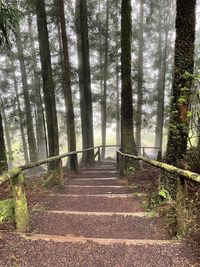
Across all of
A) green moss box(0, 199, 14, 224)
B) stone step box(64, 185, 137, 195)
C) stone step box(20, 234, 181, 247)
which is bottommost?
stone step box(64, 185, 137, 195)

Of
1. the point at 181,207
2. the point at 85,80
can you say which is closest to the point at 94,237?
the point at 181,207

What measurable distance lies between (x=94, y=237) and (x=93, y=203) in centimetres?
161

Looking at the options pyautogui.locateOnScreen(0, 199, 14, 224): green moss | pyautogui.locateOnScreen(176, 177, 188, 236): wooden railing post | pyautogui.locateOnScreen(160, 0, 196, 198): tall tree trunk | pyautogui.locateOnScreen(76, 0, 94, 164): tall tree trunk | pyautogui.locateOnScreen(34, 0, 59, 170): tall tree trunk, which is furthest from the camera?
pyautogui.locateOnScreen(76, 0, 94, 164): tall tree trunk

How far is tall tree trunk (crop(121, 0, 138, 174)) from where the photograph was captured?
367 inches

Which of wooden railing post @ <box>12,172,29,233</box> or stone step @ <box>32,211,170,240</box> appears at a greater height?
wooden railing post @ <box>12,172,29,233</box>

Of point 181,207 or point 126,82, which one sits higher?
point 126,82

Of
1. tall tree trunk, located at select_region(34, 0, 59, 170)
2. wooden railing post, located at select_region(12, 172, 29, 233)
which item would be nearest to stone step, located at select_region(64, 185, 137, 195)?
wooden railing post, located at select_region(12, 172, 29, 233)

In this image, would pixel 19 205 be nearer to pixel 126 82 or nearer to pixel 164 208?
pixel 164 208

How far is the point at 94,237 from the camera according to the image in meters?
3.74

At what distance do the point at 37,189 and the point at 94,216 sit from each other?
2123 millimetres

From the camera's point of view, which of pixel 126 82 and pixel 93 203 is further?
pixel 126 82

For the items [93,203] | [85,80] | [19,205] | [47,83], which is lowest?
[93,203]

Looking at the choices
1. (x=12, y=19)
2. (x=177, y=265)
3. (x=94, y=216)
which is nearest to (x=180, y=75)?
(x=94, y=216)

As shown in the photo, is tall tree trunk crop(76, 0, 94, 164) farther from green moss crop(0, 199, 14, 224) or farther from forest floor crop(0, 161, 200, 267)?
green moss crop(0, 199, 14, 224)
